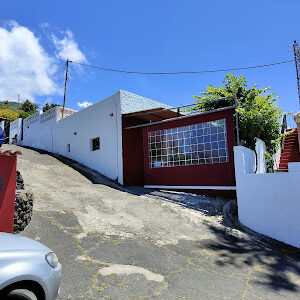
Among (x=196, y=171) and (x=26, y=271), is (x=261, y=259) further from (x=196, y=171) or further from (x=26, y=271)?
(x=196, y=171)

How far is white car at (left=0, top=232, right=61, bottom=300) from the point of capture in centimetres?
229

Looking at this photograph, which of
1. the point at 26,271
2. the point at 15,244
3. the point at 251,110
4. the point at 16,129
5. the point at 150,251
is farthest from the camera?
the point at 16,129

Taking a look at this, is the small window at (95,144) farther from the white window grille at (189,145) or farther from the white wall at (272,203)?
the white wall at (272,203)

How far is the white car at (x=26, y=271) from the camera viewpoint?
7.52 feet

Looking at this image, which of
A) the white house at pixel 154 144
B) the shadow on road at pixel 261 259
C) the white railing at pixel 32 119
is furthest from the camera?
the white railing at pixel 32 119

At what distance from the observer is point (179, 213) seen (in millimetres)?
8094

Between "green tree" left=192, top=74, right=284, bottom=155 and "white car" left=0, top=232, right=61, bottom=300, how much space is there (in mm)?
8033

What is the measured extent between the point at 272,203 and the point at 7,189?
6.30 m

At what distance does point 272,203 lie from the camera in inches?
256

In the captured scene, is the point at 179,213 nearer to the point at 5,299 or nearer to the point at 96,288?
the point at 96,288

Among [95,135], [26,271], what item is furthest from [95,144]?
[26,271]

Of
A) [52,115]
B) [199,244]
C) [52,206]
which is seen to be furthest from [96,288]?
[52,115]

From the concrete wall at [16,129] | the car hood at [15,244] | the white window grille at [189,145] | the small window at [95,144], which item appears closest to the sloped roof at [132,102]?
the white window grille at [189,145]

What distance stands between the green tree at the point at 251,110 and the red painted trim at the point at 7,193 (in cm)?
691
